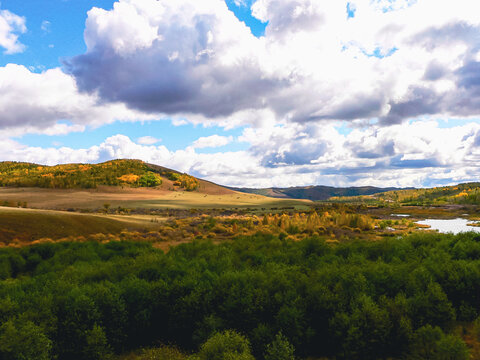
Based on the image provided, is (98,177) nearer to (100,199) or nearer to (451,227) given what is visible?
(100,199)

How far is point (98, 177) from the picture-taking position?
113 m

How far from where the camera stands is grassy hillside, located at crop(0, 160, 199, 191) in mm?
102062

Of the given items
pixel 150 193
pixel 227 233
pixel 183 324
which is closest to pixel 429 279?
pixel 183 324

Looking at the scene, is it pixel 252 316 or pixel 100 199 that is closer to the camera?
pixel 252 316

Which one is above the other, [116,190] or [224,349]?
[116,190]

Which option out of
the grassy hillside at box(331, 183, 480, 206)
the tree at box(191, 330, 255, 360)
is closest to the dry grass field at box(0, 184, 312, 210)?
the grassy hillside at box(331, 183, 480, 206)

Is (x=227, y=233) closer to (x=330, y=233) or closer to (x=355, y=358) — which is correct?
(x=330, y=233)

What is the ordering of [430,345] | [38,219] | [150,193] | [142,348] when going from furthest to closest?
[150,193] → [38,219] → [142,348] → [430,345]

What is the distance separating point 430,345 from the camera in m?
8.57

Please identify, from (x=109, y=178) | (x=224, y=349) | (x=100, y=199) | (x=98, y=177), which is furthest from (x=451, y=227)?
(x=98, y=177)

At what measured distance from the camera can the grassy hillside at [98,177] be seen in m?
102

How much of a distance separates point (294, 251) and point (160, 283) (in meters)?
11.5

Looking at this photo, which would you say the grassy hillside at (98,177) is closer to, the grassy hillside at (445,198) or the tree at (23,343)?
the grassy hillside at (445,198)

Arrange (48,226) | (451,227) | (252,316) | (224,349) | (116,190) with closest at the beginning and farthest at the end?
(224,349) < (252,316) < (48,226) < (451,227) < (116,190)
